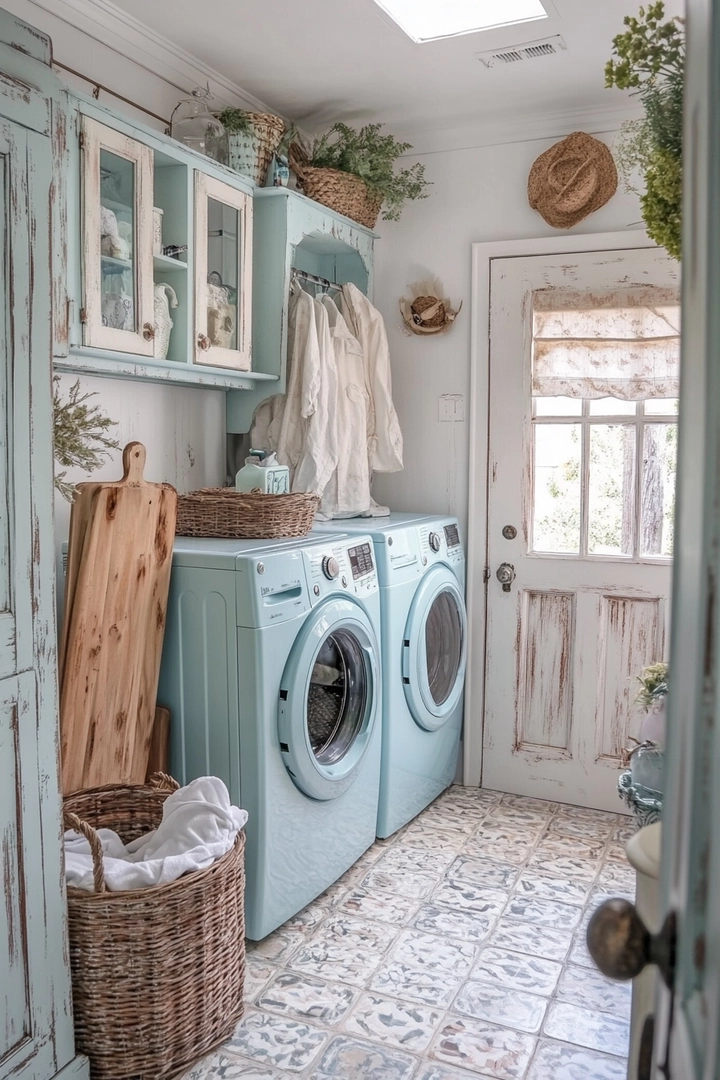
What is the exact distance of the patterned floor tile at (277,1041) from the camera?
1.89m

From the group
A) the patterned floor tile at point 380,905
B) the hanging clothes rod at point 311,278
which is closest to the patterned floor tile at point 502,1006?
the patterned floor tile at point 380,905

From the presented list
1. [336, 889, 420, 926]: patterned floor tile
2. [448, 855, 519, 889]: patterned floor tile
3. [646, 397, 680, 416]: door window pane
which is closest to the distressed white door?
[646, 397, 680, 416]: door window pane

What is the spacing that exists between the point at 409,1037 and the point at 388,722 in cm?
101

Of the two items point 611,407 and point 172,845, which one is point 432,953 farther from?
point 611,407

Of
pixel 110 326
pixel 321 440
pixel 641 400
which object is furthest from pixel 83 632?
pixel 641 400

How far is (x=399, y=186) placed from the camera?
10.9 feet

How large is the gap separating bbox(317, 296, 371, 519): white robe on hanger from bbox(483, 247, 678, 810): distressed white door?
1.72ft

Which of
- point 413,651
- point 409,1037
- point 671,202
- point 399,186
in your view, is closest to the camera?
point 671,202

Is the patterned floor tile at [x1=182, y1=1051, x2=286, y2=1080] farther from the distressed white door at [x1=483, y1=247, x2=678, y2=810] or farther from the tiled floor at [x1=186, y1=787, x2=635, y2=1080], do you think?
the distressed white door at [x1=483, y1=247, x2=678, y2=810]

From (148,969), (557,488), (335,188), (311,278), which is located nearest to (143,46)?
(335,188)

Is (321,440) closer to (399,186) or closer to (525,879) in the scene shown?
(399,186)

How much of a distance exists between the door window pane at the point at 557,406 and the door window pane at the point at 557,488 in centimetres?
4

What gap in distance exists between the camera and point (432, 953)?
2.31 metres

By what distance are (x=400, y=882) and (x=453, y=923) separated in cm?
26
